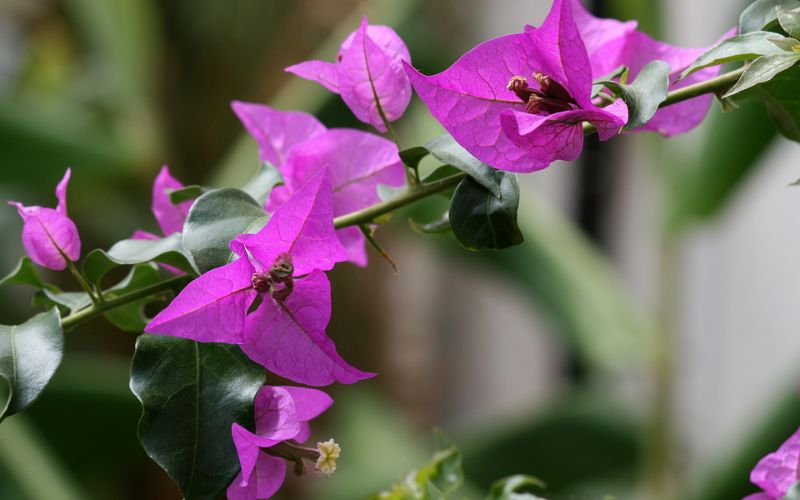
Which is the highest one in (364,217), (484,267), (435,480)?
(364,217)

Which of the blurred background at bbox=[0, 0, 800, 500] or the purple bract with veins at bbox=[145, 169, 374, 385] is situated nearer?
the purple bract with veins at bbox=[145, 169, 374, 385]

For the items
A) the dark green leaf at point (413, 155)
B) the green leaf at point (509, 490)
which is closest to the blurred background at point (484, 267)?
the green leaf at point (509, 490)

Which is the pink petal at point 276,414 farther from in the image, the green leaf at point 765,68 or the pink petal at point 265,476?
the green leaf at point 765,68

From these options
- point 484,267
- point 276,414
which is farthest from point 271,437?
point 484,267

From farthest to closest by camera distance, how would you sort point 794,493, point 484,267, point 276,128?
point 484,267 < point 276,128 < point 794,493

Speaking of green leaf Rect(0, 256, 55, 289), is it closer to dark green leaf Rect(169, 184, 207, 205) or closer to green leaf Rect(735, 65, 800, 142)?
dark green leaf Rect(169, 184, 207, 205)

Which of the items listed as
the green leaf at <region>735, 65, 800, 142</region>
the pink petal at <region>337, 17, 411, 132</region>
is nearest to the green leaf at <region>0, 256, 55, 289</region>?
the pink petal at <region>337, 17, 411, 132</region>

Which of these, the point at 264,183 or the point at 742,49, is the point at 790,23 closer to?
the point at 742,49
